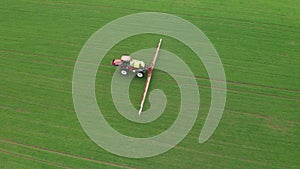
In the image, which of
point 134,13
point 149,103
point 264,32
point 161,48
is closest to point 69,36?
point 134,13

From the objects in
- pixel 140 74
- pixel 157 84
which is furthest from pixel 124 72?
pixel 157 84

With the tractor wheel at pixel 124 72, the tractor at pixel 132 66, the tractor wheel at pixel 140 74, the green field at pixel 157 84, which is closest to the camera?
the green field at pixel 157 84

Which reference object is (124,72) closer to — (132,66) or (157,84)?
(132,66)

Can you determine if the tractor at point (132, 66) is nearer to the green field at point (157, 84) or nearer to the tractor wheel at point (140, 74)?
the tractor wheel at point (140, 74)

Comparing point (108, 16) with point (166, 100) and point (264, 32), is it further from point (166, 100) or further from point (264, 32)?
point (264, 32)

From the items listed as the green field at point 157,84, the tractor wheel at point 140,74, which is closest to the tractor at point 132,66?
the tractor wheel at point 140,74

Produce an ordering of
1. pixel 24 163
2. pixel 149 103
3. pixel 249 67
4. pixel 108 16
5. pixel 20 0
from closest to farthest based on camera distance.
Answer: pixel 24 163
pixel 149 103
pixel 249 67
pixel 108 16
pixel 20 0

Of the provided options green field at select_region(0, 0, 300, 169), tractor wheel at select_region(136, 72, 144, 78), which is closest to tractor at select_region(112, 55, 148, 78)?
tractor wheel at select_region(136, 72, 144, 78)
